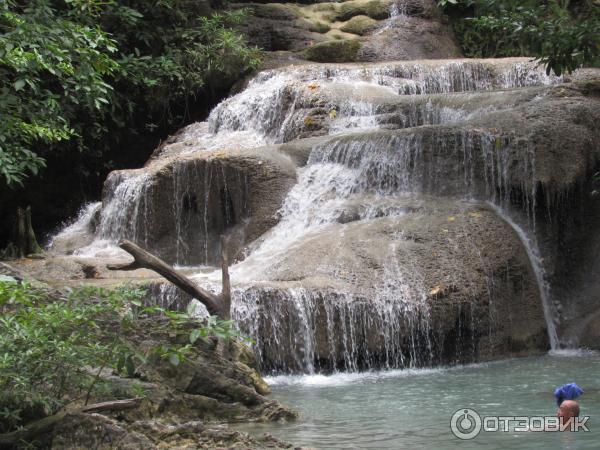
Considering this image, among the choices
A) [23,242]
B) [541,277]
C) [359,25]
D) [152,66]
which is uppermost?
[359,25]

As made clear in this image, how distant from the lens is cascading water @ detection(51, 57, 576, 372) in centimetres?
942

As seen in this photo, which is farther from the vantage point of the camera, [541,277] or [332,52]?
[332,52]

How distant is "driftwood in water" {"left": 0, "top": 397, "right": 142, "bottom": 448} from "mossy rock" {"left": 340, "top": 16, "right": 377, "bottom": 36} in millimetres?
16547

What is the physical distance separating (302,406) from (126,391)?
6.60 ft

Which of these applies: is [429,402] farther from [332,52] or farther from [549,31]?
[332,52]

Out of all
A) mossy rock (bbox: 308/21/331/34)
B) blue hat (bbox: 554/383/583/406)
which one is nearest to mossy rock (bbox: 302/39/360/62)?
mossy rock (bbox: 308/21/331/34)

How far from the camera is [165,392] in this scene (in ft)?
20.0

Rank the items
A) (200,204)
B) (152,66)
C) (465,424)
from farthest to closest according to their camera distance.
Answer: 1. (152,66)
2. (200,204)
3. (465,424)

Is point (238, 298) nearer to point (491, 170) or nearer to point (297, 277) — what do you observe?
point (297, 277)

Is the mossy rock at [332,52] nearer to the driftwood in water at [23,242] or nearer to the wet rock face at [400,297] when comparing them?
the driftwood in water at [23,242]

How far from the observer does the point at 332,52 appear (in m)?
18.8

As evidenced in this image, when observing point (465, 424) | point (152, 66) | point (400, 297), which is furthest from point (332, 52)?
point (465, 424)

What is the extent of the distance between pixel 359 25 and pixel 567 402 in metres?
16.7

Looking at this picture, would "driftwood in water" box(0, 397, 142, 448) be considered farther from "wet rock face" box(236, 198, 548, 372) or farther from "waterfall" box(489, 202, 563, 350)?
"waterfall" box(489, 202, 563, 350)
